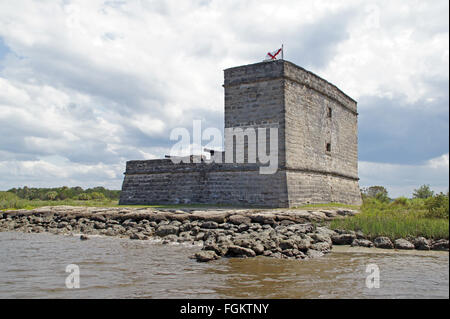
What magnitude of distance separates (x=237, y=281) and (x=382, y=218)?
5.18 metres

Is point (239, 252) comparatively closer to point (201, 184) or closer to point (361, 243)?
point (361, 243)

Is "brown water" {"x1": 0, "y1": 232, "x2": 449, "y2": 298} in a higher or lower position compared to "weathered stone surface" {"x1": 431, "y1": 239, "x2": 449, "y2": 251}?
lower

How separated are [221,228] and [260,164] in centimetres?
439

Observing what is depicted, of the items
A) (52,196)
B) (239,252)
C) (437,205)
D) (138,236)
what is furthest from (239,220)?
(52,196)

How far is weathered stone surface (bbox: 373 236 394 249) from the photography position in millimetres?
8297

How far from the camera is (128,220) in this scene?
13.6 m

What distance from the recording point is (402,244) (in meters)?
8.06

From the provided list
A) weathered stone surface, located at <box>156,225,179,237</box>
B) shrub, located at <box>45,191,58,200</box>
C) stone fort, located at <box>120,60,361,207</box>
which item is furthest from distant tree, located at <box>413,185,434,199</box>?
shrub, located at <box>45,191,58,200</box>

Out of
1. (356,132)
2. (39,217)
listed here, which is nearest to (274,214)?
(39,217)

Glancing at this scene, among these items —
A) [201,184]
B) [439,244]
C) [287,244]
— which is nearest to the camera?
[439,244]

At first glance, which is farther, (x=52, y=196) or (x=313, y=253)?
(x=52, y=196)

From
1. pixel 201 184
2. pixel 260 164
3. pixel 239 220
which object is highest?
pixel 260 164

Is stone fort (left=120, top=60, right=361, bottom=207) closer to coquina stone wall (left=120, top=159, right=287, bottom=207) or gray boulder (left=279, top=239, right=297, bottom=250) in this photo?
coquina stone wall (left=120, top=159, right=287, bottom=207)

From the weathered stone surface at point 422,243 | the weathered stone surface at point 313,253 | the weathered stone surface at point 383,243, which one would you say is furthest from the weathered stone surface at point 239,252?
the weathered stone surface at point 422,243
